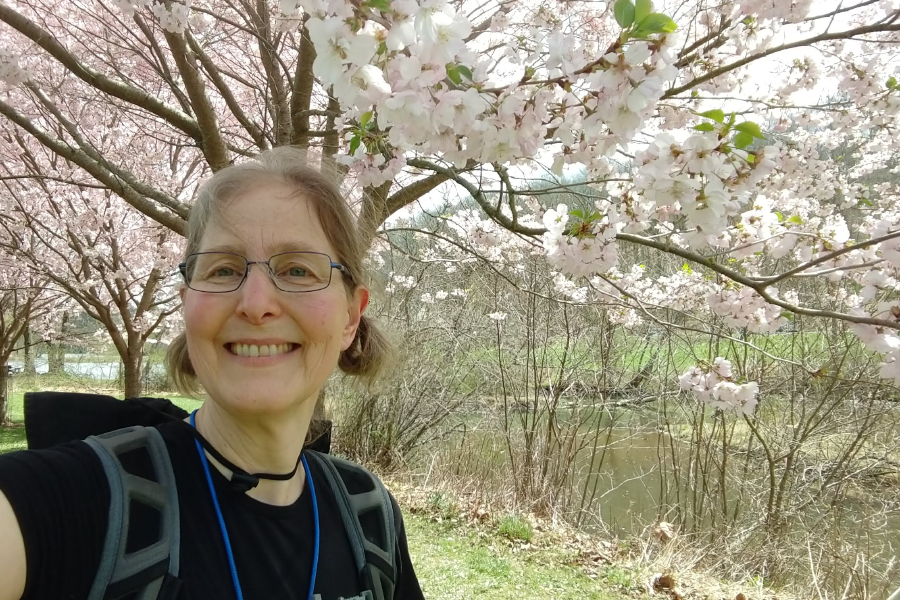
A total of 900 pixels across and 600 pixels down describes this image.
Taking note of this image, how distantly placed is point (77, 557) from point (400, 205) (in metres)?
2.78

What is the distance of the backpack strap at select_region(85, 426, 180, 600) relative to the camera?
64 centimetres

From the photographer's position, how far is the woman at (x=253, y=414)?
67 cm

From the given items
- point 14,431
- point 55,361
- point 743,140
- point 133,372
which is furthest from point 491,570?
point 55,361

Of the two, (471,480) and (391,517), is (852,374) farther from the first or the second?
(391,517)

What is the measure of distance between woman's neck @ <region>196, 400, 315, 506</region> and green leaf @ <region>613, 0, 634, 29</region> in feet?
2.98

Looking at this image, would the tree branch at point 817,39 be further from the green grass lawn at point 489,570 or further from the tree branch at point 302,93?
the green grass lawn at point 489,570

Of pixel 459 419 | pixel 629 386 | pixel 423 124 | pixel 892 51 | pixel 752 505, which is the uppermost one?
pixel 892 51

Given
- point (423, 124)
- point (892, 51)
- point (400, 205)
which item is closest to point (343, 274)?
point (423, 124)

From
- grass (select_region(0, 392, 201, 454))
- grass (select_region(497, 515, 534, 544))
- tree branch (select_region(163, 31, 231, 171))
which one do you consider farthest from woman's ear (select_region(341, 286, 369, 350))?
grass (select_region(497, 515, 534, 544))

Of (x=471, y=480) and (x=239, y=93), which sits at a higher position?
(x=239, y=93)

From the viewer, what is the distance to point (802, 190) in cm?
435

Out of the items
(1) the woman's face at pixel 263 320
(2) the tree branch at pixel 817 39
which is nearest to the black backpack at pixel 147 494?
(1) the woman's face at pixel 263 320

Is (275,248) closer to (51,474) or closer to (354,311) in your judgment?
(354,311)

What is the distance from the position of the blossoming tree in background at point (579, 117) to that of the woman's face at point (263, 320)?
0.88ft
